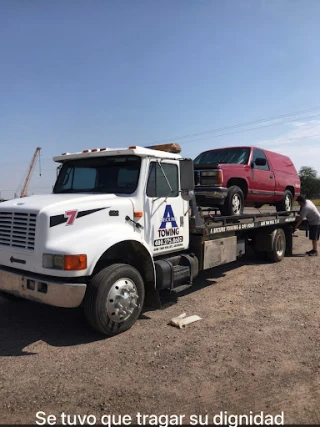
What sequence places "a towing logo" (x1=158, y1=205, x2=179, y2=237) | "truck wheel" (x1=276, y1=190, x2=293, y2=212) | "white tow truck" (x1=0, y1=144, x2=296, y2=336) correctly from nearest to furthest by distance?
"white tow truck" (x1=0, y1=144, x2=296, y2=336)
"a towing logo" (x1=158, y1=205, x2=179, y2=237)
"truck wheel" (x1=276, y1=190, x2=293, y2=212)

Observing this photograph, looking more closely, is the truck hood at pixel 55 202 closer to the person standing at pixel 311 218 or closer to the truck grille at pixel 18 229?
the truck grille at pixel 18 229

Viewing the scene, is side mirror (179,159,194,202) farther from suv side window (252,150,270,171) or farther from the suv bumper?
suv side window (252,150,270,171)

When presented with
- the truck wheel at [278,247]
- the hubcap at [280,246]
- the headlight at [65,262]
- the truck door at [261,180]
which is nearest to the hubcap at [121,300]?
the headlight at [65,262]

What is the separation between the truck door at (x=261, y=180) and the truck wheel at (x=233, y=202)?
0.72m

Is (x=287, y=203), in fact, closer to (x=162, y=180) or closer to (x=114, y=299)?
(x=162, y=180)

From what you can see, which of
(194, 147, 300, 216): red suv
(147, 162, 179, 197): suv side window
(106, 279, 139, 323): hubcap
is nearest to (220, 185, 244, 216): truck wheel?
(194, 147, 300, 216): red suv

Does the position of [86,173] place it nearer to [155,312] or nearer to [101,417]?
[155,312]

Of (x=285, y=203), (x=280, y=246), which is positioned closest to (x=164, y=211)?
(x=280, y=246)

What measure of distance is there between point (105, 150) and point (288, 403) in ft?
12.8

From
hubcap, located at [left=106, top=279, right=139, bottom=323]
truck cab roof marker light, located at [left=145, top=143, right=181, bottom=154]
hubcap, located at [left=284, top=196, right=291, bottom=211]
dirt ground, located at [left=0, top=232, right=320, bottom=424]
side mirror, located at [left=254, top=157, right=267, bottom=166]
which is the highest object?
side mirror, located at [left=254, top=157, right=267, bottom=166]

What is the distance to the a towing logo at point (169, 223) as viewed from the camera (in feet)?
17.7

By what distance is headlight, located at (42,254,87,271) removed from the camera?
158 inches

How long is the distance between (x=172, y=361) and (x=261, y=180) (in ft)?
20.1

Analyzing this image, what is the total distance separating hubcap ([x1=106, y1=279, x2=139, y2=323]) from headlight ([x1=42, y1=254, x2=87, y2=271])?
59 centimetres
